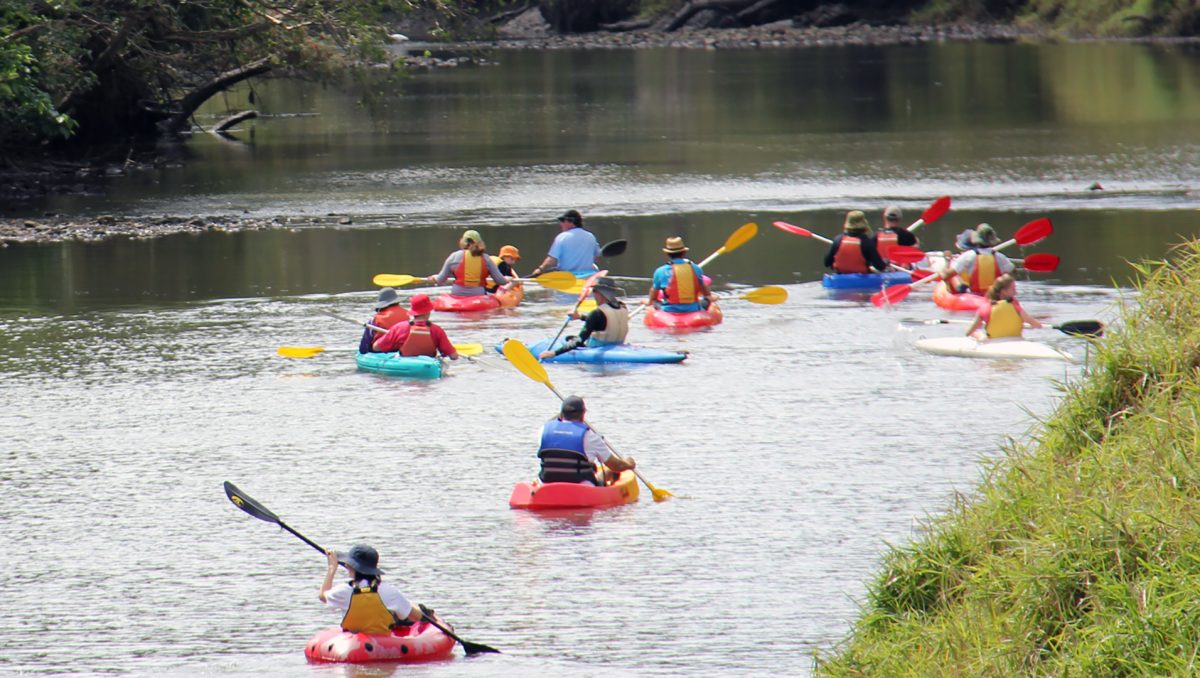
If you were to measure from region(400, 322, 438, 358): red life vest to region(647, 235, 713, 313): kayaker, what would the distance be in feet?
12.2

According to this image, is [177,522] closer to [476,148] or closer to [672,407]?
[672,407]

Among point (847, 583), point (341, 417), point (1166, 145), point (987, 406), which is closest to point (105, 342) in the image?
point (341, 417)

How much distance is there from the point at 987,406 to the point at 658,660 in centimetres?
801

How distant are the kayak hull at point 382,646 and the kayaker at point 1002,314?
10.8 m

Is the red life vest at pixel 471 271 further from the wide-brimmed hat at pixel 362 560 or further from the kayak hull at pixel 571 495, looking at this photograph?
the wide-brimmed hat at pixel 362 560

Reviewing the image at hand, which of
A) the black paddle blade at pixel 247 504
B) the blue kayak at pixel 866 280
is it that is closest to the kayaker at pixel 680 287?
the blue kayak at pixel 866 280

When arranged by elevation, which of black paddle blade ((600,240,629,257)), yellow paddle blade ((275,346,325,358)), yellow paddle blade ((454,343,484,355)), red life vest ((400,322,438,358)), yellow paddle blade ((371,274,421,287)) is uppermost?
black paddle blade ((600,240,629,257))

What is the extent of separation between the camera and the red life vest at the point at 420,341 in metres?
19.7

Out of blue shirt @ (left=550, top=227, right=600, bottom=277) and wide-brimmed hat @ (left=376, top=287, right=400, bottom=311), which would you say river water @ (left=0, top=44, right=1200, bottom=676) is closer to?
blue shirt @ (left=550, top=227, right=600, bottom=277)

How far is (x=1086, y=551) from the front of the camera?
8.17 meters

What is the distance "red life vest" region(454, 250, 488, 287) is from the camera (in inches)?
913

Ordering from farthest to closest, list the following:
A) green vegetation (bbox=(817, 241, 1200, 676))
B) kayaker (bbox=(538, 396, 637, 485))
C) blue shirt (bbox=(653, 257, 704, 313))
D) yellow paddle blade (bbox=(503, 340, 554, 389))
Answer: blue shirt (bbox=(653, 257, 704, 313)) < yellow paddle blade (bbox=(503, 340, 554, 389)) < kayaker (bbox=(538, 396, 637, 485)) < green vegetation (bbox=(817, 241, 1200, 676))

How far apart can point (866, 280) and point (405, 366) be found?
316 inches

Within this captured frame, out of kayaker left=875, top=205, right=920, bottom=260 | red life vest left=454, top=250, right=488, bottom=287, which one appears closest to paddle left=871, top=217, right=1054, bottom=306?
kayaker left=875, top=205, right=920, bottom=260
